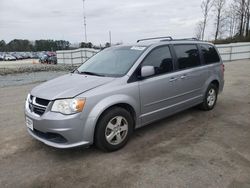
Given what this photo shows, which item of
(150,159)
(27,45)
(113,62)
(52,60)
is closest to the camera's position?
(150,159)

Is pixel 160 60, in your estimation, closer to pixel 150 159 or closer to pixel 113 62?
pixel 113 62

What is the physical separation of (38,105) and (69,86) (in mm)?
530

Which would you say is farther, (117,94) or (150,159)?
(117,94)

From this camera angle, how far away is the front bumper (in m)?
3.51

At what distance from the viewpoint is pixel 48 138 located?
12.3ft

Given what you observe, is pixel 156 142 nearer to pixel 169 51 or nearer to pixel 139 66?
pixel 139 66

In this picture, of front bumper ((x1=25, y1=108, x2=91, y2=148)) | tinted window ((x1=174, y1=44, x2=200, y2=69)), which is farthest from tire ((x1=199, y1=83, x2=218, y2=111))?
front bumper ((x1=25, y1=108, x2=91, y2=148))

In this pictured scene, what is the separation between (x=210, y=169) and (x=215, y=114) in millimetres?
2697

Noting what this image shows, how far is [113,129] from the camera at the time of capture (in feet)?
12.9

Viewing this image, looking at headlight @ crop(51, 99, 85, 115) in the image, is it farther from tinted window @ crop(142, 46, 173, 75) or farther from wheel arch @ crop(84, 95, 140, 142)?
tinted window @ crop(142, 46, 173, 75)

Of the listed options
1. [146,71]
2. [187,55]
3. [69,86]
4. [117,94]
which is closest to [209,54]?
[187,55]

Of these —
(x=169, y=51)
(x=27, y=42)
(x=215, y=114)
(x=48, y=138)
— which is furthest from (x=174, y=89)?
(x=27, y=42)

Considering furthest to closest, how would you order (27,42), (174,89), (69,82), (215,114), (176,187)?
(27,42), (215,114), (174,89), (69,82), (176,187)

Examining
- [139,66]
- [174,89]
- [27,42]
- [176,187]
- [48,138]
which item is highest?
[27,42]
